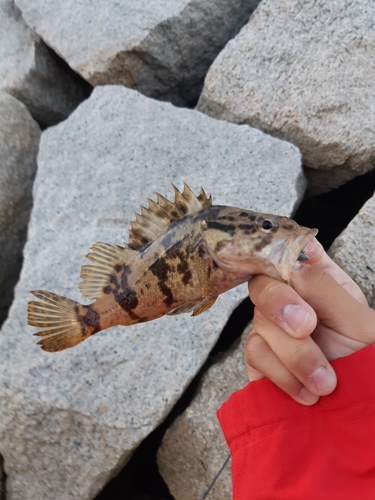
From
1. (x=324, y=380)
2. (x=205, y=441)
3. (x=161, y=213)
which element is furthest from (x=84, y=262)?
(x=324, y=380)

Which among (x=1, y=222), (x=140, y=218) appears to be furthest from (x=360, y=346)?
(x=1, y=222)

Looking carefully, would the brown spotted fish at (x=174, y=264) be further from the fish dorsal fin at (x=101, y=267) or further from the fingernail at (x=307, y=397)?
the fingernail at (x=307, y=397)

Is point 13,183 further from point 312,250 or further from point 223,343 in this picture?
point 312,250

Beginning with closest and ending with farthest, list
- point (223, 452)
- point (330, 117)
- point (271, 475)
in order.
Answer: point (271, 475) → point (223, 452) → point (330, 117)

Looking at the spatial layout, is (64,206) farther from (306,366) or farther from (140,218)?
(306,366)

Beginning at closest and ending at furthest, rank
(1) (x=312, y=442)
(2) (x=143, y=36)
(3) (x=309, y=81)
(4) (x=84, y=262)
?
(1) (x=312, y=442)
(4) (x=84, y=262)
(3) (x=309, y=81)
(2) (x=143, y=36)

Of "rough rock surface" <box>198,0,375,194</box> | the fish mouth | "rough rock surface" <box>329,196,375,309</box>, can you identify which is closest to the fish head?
the fish mouth

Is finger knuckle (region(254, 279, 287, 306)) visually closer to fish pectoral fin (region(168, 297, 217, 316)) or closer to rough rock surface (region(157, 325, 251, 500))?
fish pectoral fin (region(168, 297, 217, 316))

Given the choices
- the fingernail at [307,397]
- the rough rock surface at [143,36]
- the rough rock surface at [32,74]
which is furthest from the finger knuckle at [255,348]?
the rough rock surface at [32,74]
